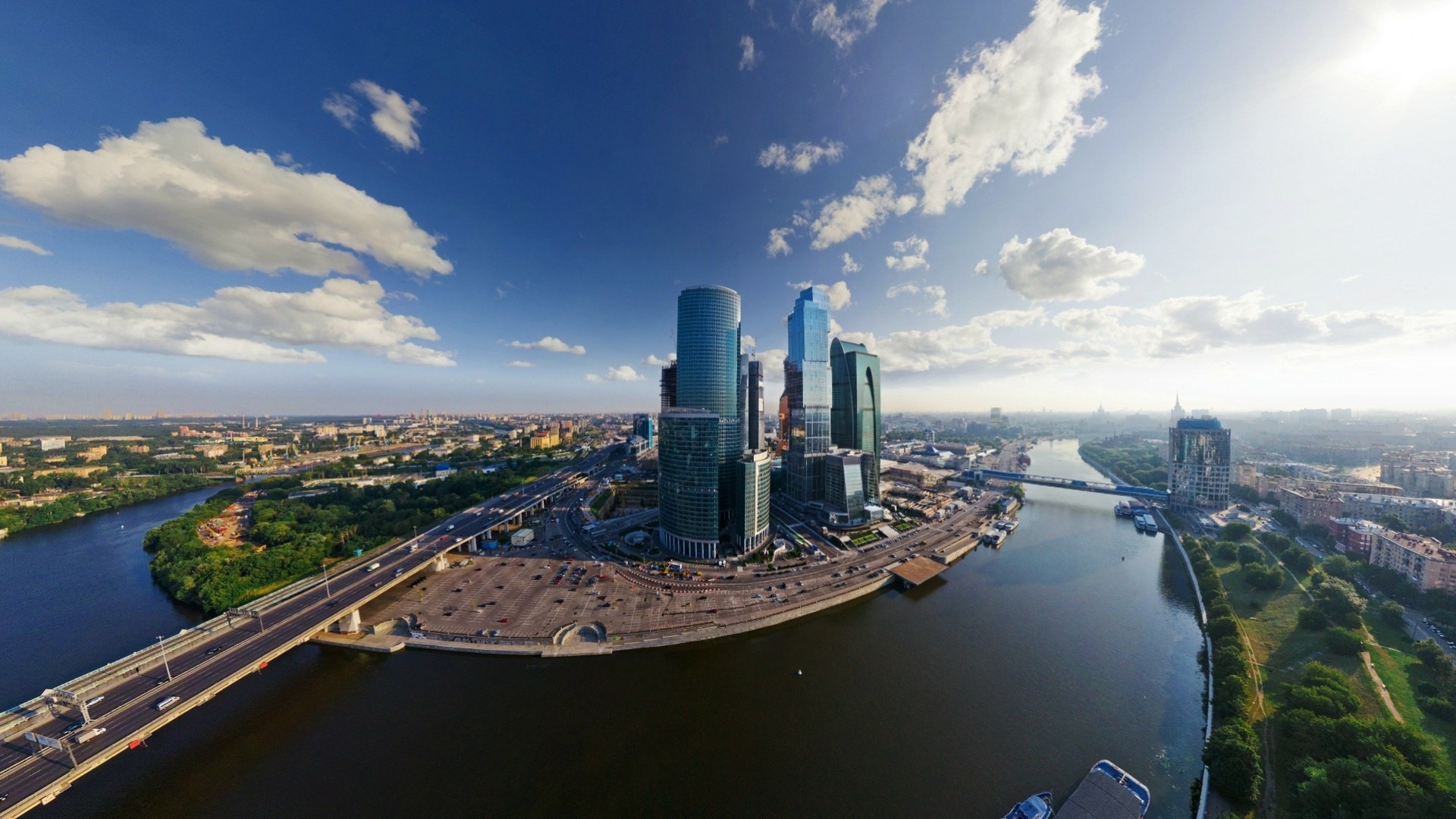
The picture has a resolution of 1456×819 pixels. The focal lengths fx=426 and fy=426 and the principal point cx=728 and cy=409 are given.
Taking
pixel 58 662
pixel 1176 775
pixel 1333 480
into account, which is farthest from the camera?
pixel 1333 480

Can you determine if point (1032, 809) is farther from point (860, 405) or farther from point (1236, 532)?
point (1236, 532)

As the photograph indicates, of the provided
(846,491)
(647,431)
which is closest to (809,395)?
(846,491)

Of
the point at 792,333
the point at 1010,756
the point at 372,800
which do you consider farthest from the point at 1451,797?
the point at 792,333

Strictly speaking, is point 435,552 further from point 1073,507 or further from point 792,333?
point 1073,507

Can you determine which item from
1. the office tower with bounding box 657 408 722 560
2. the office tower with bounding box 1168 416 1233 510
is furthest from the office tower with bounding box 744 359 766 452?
the office tower with bounding box 1168 416 1233 510

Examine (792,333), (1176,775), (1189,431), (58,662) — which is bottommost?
(1176,775)

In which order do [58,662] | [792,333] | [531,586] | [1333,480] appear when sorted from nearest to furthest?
[58,662] < [531,586] < [792,333] < [1333,480]

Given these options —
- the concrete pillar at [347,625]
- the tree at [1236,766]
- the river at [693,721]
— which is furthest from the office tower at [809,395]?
Result: the concrete pillar at [347,625]
